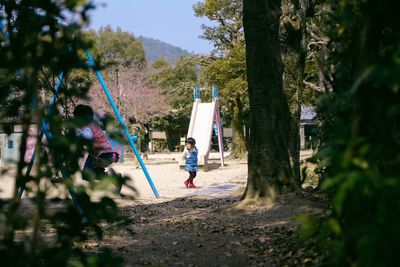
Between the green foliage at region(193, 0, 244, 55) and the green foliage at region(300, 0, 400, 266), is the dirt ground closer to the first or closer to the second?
the green foliage at region(300, 0, 400, 266)

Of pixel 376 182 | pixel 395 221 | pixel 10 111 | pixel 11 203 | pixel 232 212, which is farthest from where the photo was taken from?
pixel 232 212

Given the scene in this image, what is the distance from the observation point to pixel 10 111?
276 cm

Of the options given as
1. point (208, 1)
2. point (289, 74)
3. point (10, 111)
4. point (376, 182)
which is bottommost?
point (376, 182)

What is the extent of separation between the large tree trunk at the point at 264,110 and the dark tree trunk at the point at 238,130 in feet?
70.2

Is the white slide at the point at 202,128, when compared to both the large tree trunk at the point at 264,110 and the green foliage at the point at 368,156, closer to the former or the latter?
the large tree trunk at the point at 264,110

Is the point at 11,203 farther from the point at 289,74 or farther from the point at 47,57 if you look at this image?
the point at 289,74

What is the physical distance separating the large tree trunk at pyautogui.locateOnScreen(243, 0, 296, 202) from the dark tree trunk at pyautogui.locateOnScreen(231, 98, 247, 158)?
21.4 m

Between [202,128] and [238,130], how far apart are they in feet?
23.3

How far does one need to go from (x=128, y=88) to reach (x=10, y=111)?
44.6m

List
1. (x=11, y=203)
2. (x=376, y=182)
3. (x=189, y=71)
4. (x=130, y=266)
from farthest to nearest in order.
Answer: (x=189, y=71), (x=130, y=266), (x=11, y=203), (x=376, y=182)

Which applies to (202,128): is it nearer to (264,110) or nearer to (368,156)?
(264,110)

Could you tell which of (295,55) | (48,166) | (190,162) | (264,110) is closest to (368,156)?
(48,166)

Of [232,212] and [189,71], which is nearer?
[232,212]

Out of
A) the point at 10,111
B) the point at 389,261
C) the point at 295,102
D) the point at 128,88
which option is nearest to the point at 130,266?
the point at 10,111
